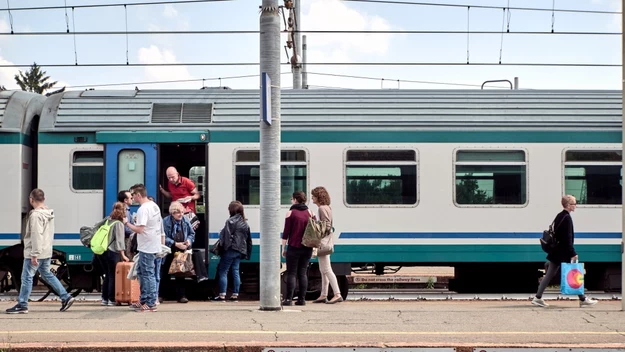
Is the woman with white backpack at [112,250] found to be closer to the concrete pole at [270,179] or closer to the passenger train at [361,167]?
the passenger train at [361,167]

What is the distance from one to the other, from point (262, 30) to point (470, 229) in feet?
16.9

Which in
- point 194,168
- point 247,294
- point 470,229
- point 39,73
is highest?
point 39,73

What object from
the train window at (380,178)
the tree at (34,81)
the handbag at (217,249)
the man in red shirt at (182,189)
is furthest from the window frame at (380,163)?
the tree at (34,81)

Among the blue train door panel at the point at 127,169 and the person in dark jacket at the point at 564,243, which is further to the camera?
the blue train door panel at the point at 127,169

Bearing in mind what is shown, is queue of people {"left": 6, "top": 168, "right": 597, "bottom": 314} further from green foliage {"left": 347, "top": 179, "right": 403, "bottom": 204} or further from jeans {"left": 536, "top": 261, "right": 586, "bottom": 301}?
green foliage {"left": 347, "top": 179, "right": 403, "bottom": 204}

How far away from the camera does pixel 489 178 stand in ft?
49.2

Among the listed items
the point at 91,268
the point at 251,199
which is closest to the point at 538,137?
the point at 251,199

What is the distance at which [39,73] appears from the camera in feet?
235

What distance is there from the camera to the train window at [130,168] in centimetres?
1467

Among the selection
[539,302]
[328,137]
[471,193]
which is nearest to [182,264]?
[328,137]

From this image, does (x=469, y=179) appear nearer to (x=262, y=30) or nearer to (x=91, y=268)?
(x=262, y=30)

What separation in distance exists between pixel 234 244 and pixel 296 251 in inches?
49.4

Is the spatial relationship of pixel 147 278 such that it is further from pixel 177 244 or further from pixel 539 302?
pixel 539 302

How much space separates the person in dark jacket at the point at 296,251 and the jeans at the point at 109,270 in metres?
2.40
